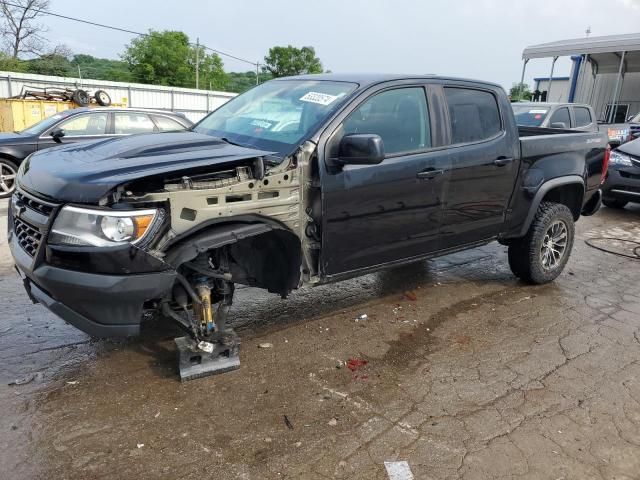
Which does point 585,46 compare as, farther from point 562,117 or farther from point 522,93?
point 562,117

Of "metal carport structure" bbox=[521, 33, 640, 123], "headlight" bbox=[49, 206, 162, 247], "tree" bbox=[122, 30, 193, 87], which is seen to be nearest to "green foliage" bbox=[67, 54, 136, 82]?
"tree" bbox=[122, 30, 193, 87]

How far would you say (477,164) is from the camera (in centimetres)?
421

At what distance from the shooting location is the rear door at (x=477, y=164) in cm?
411

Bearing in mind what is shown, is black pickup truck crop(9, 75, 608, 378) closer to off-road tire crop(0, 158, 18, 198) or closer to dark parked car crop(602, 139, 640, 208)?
dark parked car crop(602, 139, 640, 208)

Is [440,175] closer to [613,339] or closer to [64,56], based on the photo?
[613,339]

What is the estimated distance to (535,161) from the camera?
4.74 metres

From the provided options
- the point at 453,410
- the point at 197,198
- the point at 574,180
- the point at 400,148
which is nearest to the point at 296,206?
the point at 197,198

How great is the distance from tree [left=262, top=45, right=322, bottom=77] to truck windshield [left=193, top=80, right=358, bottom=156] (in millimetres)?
78195

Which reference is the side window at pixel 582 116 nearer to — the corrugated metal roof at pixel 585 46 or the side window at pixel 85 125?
the corrugated metal roof at pixel 585 46

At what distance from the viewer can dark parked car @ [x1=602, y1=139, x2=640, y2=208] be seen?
866cm

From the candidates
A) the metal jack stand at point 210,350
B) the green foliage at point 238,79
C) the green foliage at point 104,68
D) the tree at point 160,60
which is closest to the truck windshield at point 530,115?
the metal jack stand at point 210,350

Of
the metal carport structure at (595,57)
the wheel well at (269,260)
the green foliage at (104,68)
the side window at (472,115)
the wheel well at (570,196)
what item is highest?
the green foliage at (104,68)

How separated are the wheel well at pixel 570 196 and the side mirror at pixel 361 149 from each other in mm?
2710

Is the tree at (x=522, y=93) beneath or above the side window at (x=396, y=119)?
above
